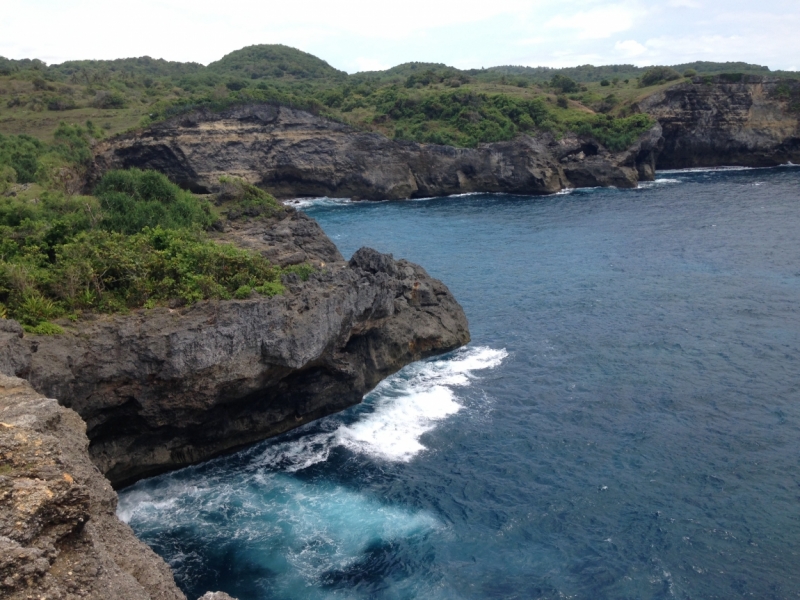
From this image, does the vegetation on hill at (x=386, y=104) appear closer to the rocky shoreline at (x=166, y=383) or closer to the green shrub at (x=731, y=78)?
the green shrub at (x=731, y=78)

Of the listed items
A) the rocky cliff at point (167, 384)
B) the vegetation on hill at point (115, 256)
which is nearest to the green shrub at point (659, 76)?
the rocky cliff at point (167, 384)

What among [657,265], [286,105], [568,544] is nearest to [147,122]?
[286,105]

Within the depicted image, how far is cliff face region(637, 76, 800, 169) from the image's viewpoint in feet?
344

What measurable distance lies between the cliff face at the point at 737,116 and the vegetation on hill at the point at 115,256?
8765 cm

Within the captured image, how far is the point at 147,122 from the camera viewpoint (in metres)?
88.1

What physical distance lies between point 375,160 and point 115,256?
227ft

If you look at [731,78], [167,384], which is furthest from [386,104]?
[167,384]

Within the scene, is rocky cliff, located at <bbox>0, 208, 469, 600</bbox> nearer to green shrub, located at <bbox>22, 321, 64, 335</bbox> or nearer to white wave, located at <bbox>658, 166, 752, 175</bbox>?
green shrub, located at <bbox>22, 321, 64, 335</bbox>

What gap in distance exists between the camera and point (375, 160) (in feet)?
317

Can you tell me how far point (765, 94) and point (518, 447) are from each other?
98.6 metres

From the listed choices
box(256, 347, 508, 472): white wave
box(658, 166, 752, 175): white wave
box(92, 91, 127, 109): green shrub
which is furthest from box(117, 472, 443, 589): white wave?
box(658, 166, 752, 175): white wave

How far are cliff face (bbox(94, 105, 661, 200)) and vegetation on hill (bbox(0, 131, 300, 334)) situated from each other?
49443mm

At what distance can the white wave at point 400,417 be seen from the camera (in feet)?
107

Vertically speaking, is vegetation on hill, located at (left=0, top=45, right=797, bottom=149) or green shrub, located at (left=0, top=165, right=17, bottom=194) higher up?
vegetation on hill, located at (left=0, top=45, right=797, bottom=149)
